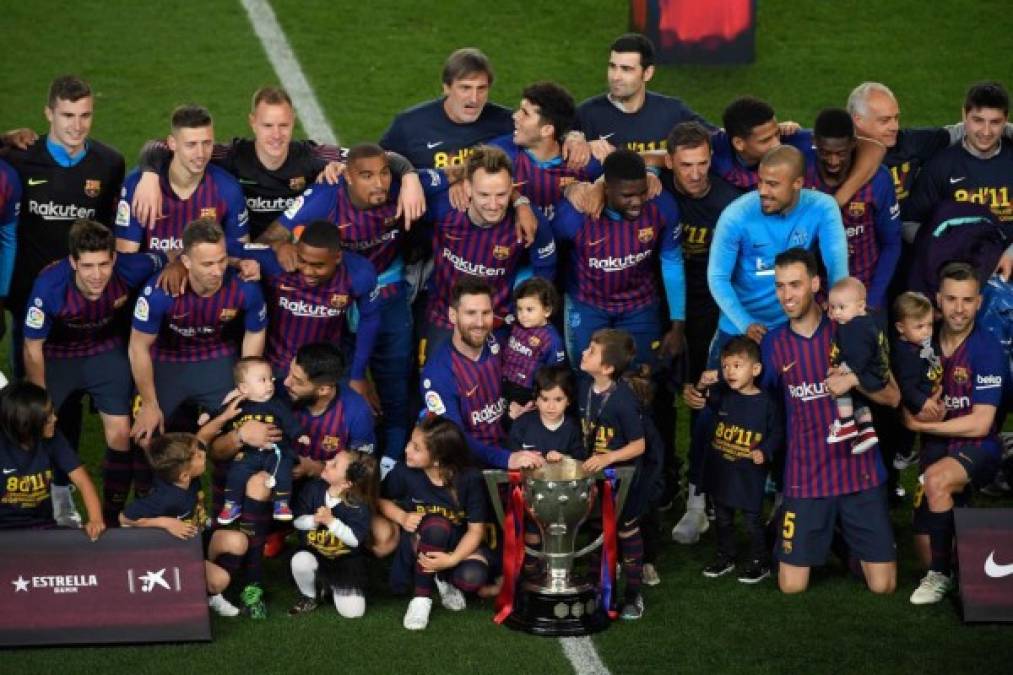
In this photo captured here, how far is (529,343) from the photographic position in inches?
367

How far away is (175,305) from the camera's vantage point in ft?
30.6

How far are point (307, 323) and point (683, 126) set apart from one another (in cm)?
206

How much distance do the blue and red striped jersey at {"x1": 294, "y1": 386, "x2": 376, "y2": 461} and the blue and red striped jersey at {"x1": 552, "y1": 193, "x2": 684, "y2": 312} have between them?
56.0 inches

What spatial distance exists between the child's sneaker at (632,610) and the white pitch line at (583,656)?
0.90ft

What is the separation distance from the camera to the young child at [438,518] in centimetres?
880

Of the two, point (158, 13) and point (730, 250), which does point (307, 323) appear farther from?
point (158, 13)

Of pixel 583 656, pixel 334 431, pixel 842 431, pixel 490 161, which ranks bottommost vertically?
pixel 583 656

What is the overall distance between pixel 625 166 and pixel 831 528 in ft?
6.39

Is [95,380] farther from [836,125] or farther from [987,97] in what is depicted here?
[987,97]

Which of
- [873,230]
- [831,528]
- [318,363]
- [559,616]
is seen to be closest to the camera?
[559,616]

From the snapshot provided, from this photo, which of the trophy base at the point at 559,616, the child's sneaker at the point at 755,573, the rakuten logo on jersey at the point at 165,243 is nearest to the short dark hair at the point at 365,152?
the rakuten logo on jersey at the point at 165,243

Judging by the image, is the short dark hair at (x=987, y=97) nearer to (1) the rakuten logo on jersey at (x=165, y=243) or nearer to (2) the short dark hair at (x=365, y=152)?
(2) the short dark hair at (x=365, y=152)

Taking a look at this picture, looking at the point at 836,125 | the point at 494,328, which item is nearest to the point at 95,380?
the point at 494,328

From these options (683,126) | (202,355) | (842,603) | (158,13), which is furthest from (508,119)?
(158,13)
